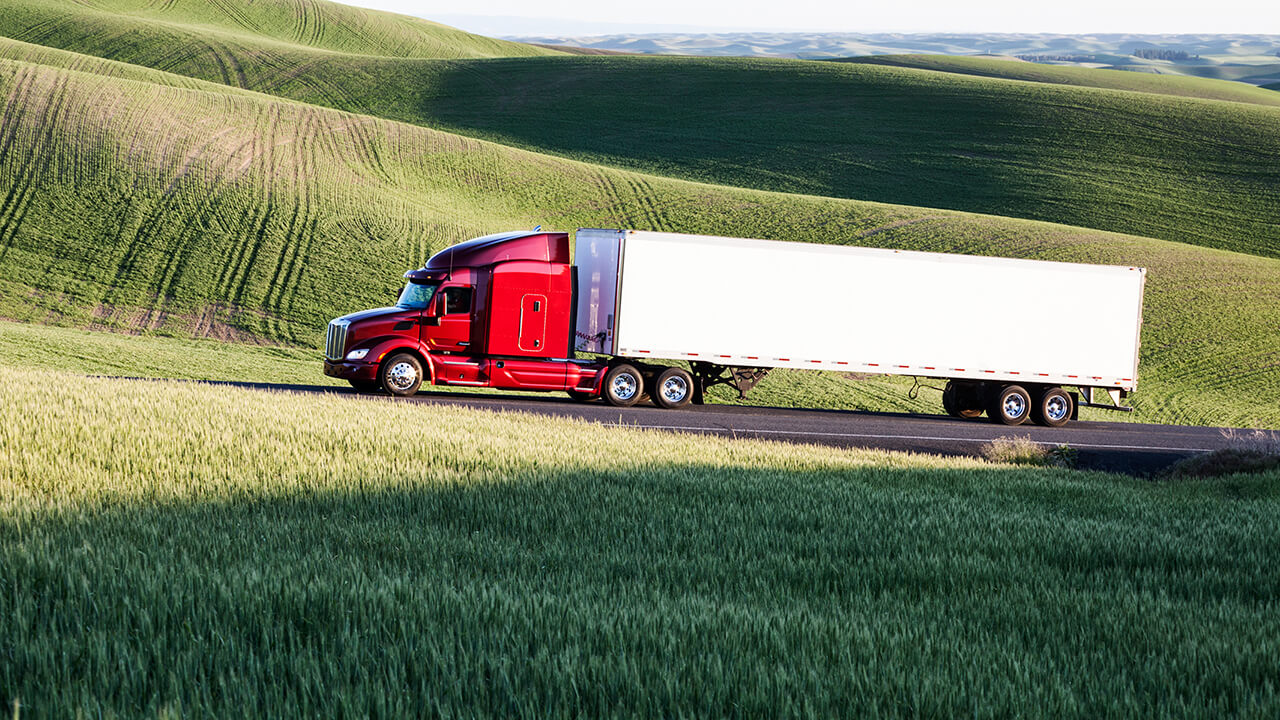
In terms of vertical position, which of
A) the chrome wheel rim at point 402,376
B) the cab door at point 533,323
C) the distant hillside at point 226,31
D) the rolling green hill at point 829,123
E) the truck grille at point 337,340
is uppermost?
the distant hillside at point 226,31

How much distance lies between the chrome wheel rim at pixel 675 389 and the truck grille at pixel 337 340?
6.88 meters

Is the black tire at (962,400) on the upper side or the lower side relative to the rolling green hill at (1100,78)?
lower

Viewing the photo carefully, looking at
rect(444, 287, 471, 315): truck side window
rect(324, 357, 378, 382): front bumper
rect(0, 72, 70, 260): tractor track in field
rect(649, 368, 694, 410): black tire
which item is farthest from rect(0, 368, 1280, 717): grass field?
rect(0, 72, 70, 260): tractor track in field

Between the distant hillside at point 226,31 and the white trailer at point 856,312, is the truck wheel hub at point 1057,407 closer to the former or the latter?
the white trailer at point 856,312

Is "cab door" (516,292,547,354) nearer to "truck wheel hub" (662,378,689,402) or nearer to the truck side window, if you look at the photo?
the truck side window

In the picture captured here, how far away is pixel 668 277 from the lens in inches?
805

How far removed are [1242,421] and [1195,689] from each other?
91.7 feet

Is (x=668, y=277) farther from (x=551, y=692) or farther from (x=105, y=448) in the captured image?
(x=551, y=692)

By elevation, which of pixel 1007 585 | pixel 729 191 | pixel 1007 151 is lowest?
pixel 1007 585

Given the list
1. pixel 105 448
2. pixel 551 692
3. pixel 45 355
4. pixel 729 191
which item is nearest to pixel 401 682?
pixel 551 692

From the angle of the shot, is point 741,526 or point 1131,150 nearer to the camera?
point 741,526

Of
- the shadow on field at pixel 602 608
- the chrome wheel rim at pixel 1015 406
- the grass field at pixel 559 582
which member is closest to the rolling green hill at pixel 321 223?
the chrome wheel rim at pixel 1015 406

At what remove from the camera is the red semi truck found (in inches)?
798

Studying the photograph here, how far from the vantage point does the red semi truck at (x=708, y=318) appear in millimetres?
20281
